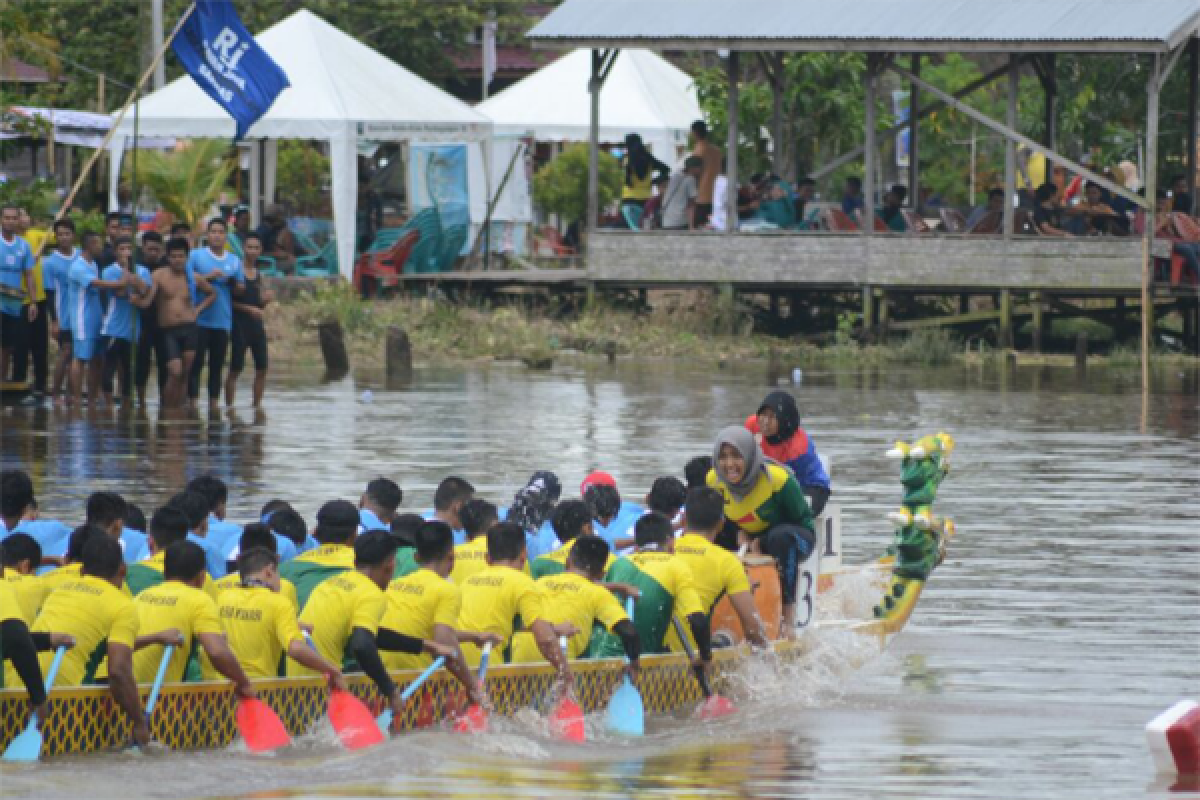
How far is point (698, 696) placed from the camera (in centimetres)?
1200

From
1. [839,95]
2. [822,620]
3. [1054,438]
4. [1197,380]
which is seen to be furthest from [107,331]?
[839,95]

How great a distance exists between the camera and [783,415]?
13430mm

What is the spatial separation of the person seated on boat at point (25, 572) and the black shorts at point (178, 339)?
1191 cm

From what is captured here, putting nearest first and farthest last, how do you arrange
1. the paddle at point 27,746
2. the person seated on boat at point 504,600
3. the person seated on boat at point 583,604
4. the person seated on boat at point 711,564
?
1. the paddle at point 27,746
2. the person seated on boat at point 504,600
3. the person seated on boat at point 583,604
4. the person seated on boat at point 711,564

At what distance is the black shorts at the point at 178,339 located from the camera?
2315 centimetres

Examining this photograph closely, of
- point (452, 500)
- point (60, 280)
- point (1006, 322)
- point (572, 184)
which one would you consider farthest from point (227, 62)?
point (572, 184)

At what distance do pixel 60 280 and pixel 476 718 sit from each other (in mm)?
13119

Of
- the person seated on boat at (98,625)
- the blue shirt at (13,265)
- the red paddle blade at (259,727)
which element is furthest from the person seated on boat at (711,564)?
the blue shirt at (13,265)

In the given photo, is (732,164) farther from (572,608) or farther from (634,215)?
(572,608)

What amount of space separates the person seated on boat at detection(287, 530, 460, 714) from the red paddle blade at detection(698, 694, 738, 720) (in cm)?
158

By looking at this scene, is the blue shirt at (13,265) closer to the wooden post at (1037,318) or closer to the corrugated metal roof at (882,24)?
the corrugated metal roof at (882,24)

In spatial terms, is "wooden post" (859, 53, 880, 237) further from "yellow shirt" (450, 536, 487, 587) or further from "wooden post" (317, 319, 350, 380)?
"yellow shirt" (450, 536, 487, 587)

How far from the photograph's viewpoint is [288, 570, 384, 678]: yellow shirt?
10.7 m

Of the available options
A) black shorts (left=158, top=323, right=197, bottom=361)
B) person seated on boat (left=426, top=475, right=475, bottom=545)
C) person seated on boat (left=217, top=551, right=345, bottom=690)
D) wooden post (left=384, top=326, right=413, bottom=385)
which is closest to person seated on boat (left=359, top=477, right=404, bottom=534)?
person seated on boat (left=426, top=475, right=475, bottom=545)
